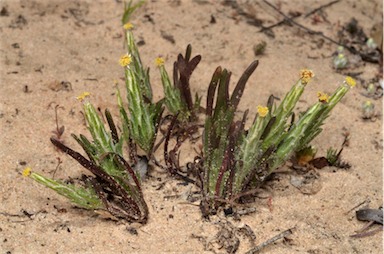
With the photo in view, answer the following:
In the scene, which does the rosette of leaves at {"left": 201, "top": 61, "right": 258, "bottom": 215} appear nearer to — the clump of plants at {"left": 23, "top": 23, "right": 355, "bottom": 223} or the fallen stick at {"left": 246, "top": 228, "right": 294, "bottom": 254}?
the clump of plants at {"left": 23, "top": 23, "right": 355, "bottom": 223}

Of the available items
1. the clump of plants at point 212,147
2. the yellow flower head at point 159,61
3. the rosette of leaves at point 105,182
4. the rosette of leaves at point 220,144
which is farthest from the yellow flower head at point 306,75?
the rosette of leaves at point 105,182

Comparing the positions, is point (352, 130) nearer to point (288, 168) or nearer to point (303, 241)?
point (288, 168)

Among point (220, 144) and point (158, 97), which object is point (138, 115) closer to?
point (220, 144)

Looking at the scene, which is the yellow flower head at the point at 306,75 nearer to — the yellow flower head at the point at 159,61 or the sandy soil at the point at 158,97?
the sandy soil at the point at 158,97

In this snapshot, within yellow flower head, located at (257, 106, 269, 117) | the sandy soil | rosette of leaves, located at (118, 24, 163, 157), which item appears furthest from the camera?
rosette of leaves, located at (118, 24, 163, 157)

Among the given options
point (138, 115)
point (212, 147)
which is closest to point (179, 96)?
point (138, 115)

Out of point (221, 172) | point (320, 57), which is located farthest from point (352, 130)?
point (221, 172)

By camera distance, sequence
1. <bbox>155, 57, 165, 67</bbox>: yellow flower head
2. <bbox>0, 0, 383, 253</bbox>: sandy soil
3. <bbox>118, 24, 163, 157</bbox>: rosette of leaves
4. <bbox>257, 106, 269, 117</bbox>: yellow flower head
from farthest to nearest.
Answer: <bbox>155, 57, 165, 67</bbox>: yellow flower head < <bbox>118, 24, 163, 157</bbox>: rosette of leaves < <bbox>0, 0, 383, 253</bbox>: sandy soil < <bbox>257, 106, 269, 117</bbox>: yellow flower head

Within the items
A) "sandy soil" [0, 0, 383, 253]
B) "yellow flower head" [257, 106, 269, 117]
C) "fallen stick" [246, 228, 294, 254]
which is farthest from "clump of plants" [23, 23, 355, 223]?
"fallen stick" [246, 228, 294, 254]

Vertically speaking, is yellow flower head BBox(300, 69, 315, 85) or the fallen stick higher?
yellow flower head BBox(300, 69, 315, 85)
